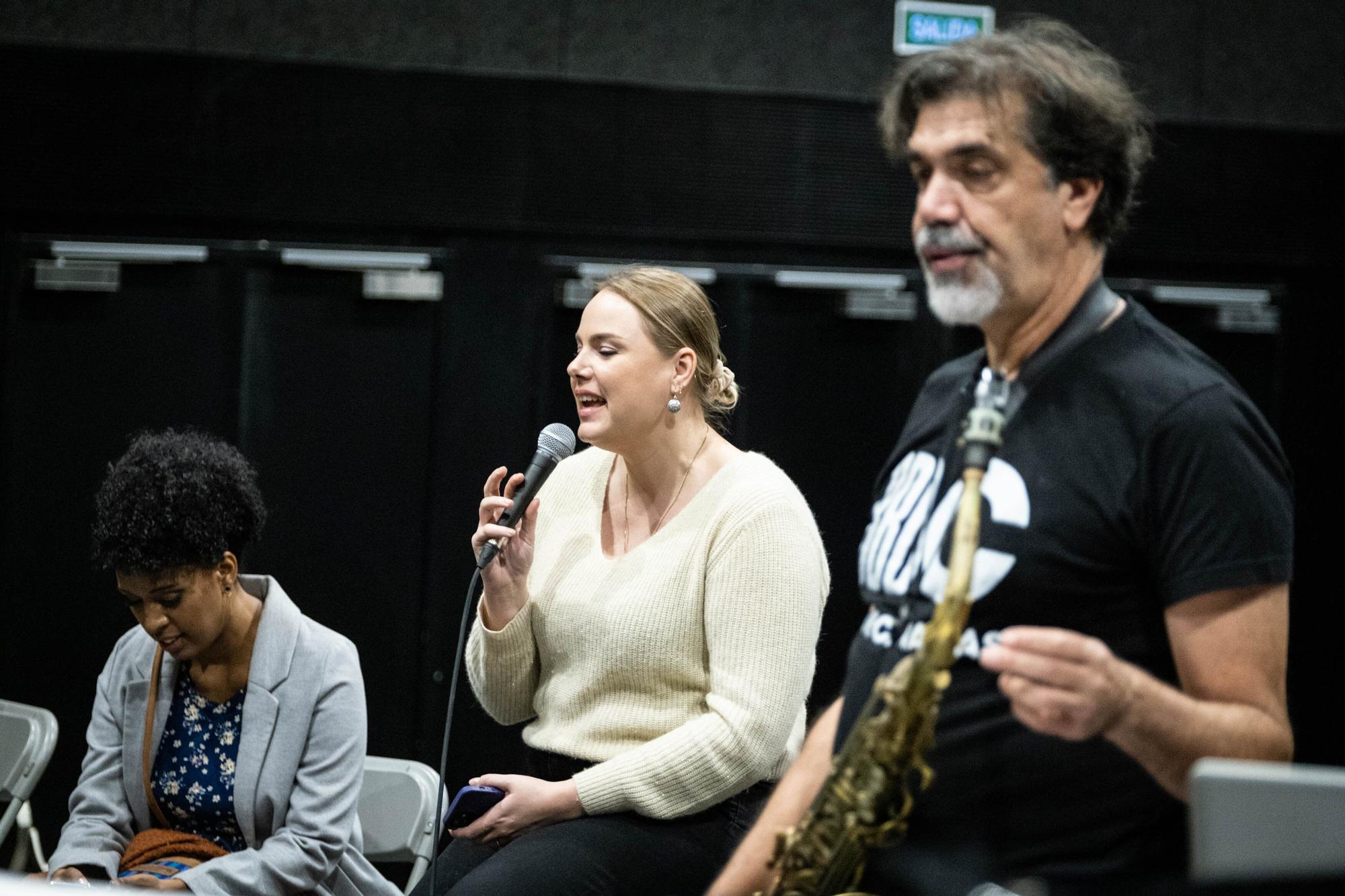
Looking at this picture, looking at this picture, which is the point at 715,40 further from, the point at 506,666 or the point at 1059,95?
the point at 1059,95

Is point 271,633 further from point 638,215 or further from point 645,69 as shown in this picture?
point 645,69

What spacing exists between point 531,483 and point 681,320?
1.33 feet

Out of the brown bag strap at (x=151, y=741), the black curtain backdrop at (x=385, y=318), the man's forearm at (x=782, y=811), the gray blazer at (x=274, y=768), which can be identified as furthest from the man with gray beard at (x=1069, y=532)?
the black curtain backdrop at (x=385, y=318)

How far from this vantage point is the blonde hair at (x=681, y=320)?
232 centimetres

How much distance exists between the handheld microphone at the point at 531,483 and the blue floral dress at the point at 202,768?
1.72 feet

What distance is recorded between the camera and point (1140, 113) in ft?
4.29

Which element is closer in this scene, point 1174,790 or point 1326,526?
point 1174,790

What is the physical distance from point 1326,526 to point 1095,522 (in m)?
4.00

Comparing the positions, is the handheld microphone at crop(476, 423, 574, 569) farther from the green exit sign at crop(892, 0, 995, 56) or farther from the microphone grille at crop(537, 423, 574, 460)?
the green exit sign at crop(892, 0, 995, 56)

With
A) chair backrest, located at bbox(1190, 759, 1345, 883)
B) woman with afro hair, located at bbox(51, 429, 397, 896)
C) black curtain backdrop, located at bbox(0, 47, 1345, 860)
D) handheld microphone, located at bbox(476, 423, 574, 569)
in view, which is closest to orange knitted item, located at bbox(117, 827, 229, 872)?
woman with afro hair, located at bbox(51, 429, 397, 896)

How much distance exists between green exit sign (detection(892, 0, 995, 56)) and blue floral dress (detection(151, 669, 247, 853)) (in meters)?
3.28

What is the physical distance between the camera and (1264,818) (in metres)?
0.91

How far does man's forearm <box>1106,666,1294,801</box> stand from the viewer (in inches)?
43.4

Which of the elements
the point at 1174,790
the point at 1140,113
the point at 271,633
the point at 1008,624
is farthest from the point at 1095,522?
the point at 271,633
